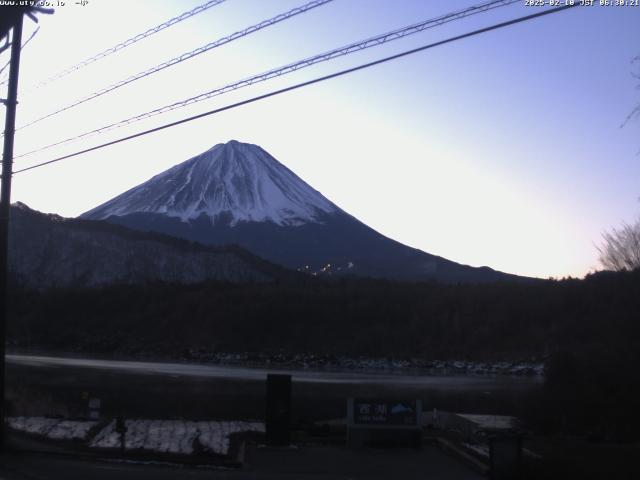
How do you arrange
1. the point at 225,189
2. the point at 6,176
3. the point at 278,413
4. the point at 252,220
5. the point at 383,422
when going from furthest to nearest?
1. the point at 225,189
2. the point at 252,220
3. the point at 383,422
4. the point at 278,413
5. the point at 6,176

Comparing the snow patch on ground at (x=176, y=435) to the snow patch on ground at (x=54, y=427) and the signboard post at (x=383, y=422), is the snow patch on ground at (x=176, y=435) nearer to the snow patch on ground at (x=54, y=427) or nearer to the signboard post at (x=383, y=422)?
the snow patch on ground at (x=54, y=427)

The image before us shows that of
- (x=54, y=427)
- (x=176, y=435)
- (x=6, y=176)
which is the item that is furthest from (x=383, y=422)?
(x=6, y=176)

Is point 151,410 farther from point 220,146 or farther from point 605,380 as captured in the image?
point 220,146

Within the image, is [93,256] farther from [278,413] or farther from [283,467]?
[283,467]

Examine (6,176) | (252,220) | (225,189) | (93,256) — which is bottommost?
(6,176)

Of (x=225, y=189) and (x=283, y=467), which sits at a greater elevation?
(x=225, y=189)

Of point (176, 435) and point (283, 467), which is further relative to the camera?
point (176, 435)

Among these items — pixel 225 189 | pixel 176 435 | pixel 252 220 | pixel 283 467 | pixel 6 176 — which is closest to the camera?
pixel 283 467
